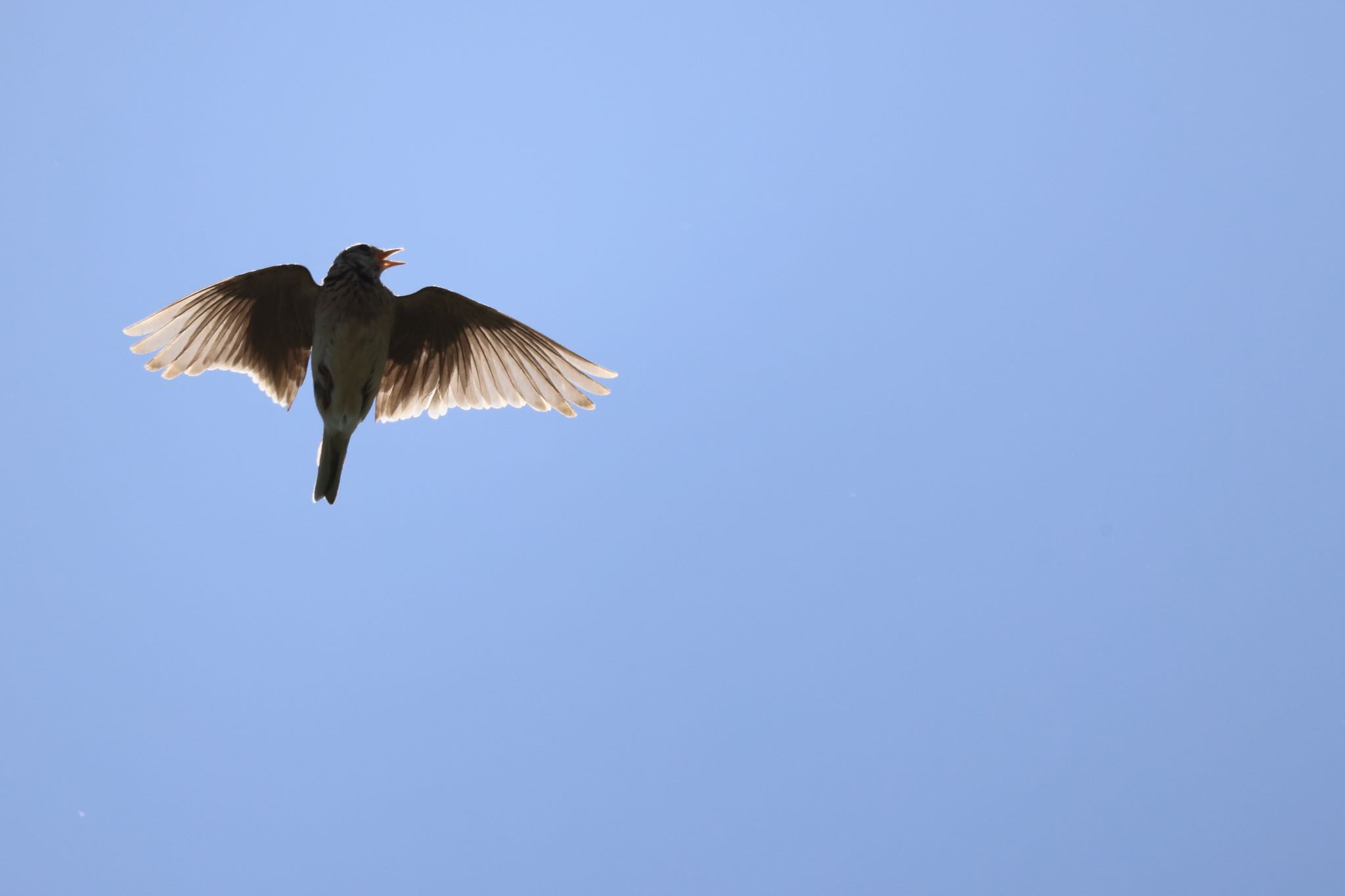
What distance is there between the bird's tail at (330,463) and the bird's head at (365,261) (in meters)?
1.26

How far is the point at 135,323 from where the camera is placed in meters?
9.93

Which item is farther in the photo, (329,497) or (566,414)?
(566,414)

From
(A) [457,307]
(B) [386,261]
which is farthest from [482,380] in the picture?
(B) [386,261]

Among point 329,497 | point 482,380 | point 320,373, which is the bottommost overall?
point 329,497

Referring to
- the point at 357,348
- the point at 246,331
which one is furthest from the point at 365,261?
the point at 246,331

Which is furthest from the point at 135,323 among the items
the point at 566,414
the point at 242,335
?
the point at 566,414

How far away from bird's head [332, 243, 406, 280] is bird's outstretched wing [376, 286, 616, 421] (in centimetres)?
52

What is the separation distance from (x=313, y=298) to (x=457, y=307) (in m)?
1.16

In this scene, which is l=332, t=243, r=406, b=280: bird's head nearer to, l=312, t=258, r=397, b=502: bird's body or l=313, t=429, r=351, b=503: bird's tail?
l=312, t=258, r=397, b=502: bird's body

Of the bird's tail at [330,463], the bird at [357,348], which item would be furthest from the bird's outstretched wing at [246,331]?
the bird's tail at [330,463]

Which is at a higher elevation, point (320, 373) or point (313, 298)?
point (313, 298)

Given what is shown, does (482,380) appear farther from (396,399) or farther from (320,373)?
(320,373)

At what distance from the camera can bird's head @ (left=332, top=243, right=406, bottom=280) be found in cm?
963

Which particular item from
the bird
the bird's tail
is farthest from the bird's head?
the bird's tail
